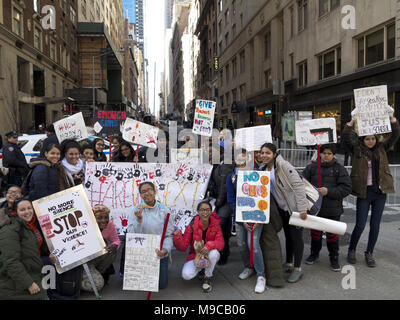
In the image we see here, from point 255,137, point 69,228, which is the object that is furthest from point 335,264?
point 69,228

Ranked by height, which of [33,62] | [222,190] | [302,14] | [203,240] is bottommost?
[203,240]

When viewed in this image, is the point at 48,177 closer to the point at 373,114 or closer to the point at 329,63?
the point at 373,114

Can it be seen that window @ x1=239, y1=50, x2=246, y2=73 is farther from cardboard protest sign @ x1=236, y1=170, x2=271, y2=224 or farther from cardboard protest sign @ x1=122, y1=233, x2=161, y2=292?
cardboard protest sign @ x1=122, y1=233, x2=161, y2=292

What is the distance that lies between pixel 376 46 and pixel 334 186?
14.1 metres

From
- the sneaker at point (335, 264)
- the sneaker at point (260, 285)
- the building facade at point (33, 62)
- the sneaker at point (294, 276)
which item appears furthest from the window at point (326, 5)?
the building facade at point (33, 62)

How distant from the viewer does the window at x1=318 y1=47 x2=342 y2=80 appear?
64.3 feet

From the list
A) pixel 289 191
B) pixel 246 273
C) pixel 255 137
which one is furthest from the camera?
pixel 255 137

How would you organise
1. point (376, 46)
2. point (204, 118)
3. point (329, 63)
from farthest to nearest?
point (329, 63)
point (376, 46)
point (204, 118)

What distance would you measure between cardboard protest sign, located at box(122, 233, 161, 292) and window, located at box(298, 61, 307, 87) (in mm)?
22325

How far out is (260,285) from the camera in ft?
13.8

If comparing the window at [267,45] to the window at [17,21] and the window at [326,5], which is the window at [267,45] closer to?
the window at [326,5]

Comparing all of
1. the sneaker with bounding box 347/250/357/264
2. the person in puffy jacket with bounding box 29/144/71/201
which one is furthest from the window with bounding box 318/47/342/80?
the person in puffy jacket with bounding box 29/144/71/201

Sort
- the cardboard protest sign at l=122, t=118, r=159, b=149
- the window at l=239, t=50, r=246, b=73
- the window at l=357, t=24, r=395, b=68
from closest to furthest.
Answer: the cardboard protest sign at l=122, t=118, r=159, b=149 < the window at l=357, t=24, r=395, b=68 < the window at l=239, t=50, r=246, b=73

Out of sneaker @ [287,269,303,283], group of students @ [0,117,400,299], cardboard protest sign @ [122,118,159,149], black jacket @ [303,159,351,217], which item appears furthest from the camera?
cardboard protest sign @ [122,118,159,149]
